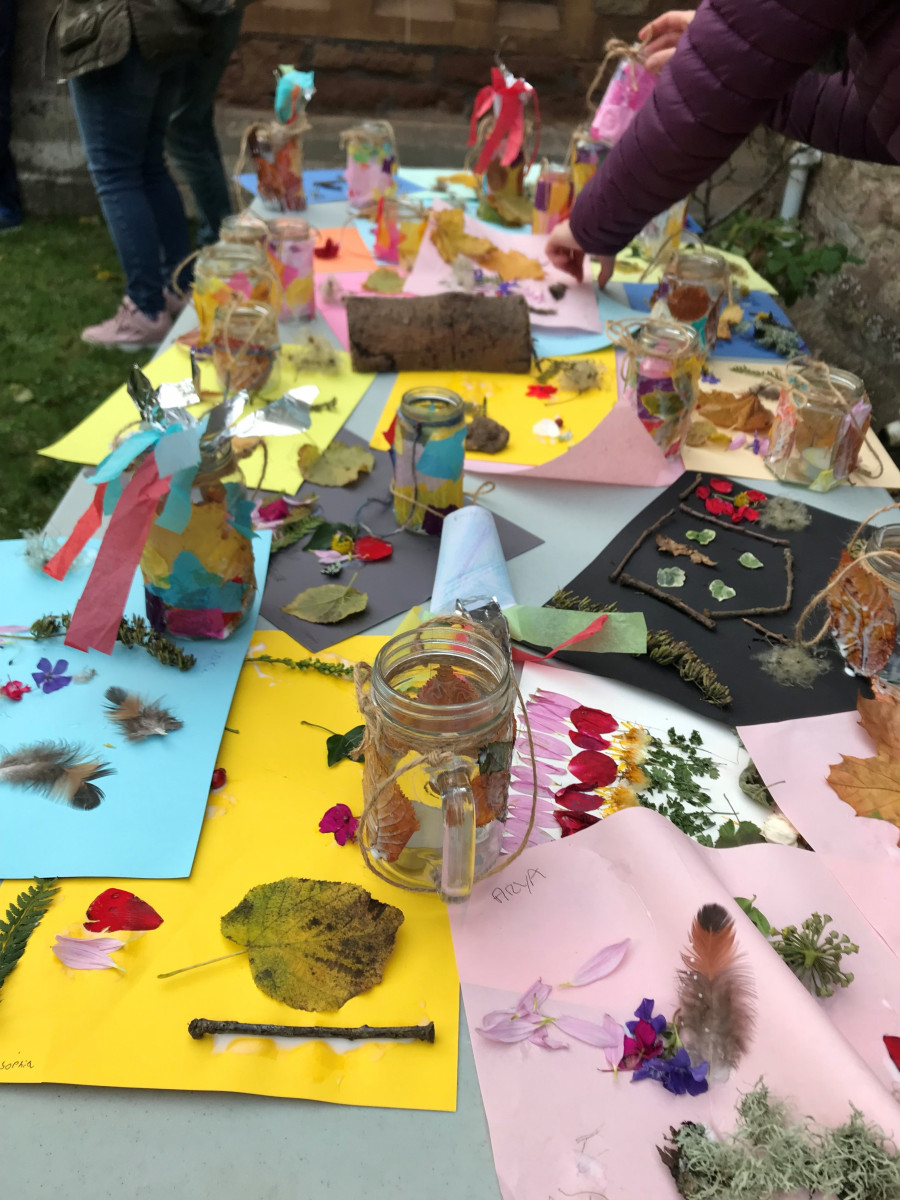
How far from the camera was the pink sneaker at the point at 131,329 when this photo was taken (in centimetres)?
250

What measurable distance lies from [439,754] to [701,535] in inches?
26.4

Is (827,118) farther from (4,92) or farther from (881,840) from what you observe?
(4,92)

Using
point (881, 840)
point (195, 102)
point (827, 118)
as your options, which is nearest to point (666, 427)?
point (827, 118)

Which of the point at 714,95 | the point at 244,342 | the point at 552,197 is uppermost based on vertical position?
the point at 714,95

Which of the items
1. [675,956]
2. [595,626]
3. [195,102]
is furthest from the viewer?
[195,102]

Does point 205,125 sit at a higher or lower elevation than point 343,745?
higher

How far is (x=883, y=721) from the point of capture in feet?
2.73

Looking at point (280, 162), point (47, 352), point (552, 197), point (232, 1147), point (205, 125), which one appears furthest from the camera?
point (47, 352)

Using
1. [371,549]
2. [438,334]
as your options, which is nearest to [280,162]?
[438,334]

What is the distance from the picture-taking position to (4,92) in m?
3.54

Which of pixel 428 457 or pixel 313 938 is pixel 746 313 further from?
pixel 313 938

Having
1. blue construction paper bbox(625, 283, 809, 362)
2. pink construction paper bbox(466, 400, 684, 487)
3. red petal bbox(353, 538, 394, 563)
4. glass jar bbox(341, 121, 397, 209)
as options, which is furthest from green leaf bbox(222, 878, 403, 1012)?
glass jar bbox(341, 121, 397, 209)

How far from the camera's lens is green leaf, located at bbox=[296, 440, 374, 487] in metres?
Answer: 1.24

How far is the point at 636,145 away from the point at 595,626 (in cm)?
79
